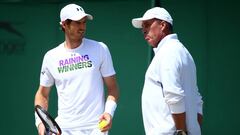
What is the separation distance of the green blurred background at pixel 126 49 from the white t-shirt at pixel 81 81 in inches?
108

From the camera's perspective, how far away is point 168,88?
12.3 feet

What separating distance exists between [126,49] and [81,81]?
11.3 feet

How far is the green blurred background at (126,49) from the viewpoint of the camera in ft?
25.7

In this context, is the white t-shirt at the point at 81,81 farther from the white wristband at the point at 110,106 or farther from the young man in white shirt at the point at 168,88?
the young man in white shirt at the point at 168,88

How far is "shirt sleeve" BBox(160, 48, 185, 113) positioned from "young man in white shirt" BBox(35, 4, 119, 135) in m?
0.89

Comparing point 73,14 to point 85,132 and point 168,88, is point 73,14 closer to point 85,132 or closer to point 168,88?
point 85,132

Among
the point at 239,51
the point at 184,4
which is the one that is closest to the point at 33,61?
the point at 184,4

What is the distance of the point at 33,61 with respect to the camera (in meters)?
8.38

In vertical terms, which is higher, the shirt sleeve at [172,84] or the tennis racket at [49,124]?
the shirt sleeve at [172,84]

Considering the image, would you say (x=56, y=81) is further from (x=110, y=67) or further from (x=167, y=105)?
(x=167, y=105)

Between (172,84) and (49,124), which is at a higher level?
(172,84)

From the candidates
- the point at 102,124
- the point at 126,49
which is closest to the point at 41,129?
the point at 102,124

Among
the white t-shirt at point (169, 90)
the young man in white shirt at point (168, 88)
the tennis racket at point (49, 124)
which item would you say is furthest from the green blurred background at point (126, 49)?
the white t-shirt at point (169, 90)

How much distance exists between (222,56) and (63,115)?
3.60 metres
